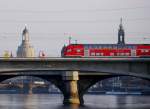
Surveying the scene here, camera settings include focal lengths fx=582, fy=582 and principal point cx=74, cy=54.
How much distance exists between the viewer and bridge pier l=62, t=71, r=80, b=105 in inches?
4279

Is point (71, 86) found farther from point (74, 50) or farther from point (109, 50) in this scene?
point (109, 50)

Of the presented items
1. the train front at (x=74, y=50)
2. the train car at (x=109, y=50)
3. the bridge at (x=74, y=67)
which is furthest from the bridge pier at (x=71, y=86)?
the train car at (x=109, y=50)

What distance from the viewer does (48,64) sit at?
108250 mm

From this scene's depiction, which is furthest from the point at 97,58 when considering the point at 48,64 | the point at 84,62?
the point at 48,64

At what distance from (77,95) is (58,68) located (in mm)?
8257

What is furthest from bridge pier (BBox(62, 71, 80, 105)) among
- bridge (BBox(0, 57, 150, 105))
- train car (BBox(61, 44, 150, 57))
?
train car (BBox(61, 44, 150, 57))

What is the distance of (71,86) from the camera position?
11150 cm

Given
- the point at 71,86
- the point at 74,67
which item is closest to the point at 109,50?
the point at 74,67

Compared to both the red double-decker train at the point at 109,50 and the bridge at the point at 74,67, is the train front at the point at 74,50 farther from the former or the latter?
the bridge at the point at 74,67

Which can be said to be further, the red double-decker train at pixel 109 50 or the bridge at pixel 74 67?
the red double-decker train at pixel 109 50

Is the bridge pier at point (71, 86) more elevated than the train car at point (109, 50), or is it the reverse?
the train car at point (109, 50)

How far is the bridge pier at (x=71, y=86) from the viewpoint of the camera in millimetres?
108681

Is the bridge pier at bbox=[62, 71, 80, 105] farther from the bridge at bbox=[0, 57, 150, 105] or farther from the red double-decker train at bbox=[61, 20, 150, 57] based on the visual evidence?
the red double-decker train at bbox=[61, 20, 150, 57]

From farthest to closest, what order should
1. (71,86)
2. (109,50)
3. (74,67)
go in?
(109,50) → (71,86) → (74,67)
